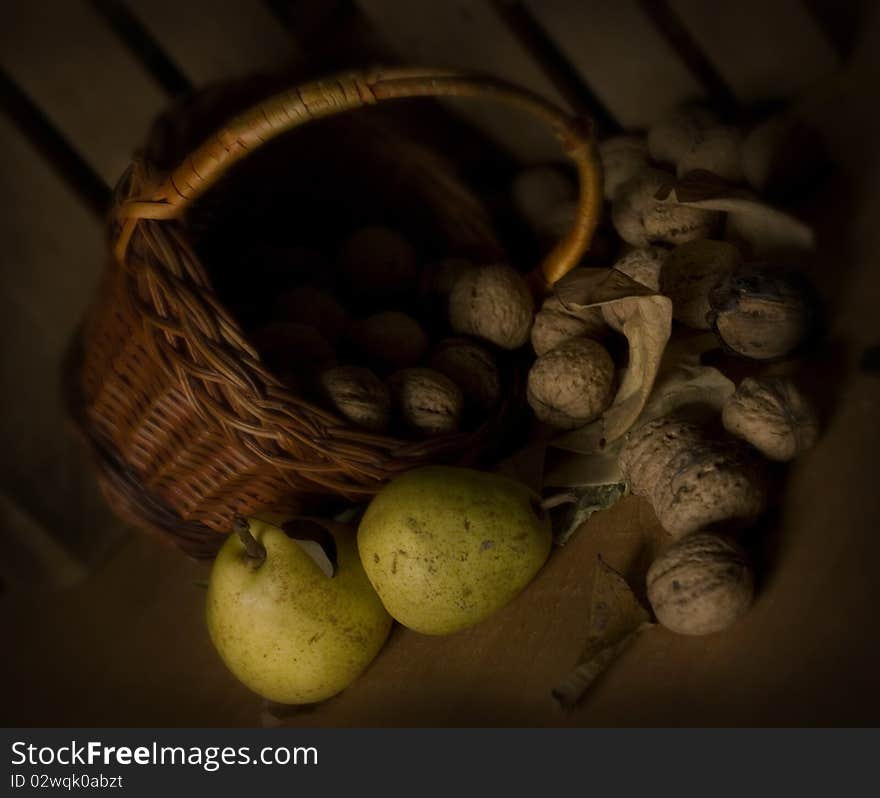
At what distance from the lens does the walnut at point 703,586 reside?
1.02 m

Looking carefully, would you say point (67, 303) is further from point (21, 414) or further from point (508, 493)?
point (508, 493)

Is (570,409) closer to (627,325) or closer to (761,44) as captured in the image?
(627,325)

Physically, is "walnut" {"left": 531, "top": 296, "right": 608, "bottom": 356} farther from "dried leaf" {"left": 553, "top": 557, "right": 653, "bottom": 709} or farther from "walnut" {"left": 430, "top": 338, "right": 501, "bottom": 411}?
"dried leaf" {"left": 553, "top": 557, "right": 653, "bottom": 709}

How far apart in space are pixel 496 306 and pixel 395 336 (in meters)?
0.15

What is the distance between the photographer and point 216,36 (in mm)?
1740

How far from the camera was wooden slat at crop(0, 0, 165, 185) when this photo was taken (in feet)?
5.41

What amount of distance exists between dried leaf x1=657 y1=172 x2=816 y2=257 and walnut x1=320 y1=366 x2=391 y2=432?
494mm

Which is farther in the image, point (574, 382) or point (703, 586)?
point (574, 382)

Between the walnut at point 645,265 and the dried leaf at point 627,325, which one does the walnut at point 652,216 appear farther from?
the dried leaf at point 627,325

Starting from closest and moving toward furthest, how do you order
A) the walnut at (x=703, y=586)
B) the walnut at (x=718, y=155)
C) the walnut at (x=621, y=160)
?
1. the walnut at (x=703, y=586)
2. the walnut at (x=718, y=155)
3. the walnut at (x=621, y=160)

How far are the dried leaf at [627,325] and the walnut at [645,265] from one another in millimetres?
85

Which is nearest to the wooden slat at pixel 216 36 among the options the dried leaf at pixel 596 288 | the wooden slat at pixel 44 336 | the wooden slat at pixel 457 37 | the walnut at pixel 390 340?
the wooden slat at pixel 457 37

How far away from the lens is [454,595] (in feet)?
3.81

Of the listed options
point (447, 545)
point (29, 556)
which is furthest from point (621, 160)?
point (29, 556)
